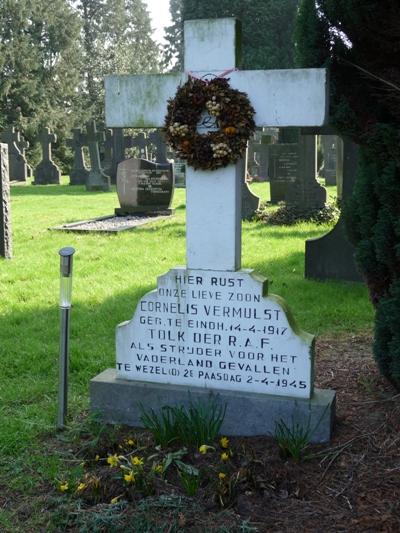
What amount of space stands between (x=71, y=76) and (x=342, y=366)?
156 feet

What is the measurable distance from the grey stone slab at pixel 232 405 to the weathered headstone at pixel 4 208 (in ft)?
19.0

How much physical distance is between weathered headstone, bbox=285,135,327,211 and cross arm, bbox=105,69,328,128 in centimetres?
1012

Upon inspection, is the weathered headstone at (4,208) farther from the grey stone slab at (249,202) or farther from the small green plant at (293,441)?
the small green plant at (293,441)

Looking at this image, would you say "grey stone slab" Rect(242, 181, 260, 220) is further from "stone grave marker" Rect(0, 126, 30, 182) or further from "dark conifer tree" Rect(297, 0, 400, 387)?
"stone grave marker" Rect(0, 126, 30, 182)

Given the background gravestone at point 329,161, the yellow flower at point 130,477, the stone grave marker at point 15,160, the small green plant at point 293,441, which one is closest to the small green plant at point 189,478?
the yellow flower at point 130,477

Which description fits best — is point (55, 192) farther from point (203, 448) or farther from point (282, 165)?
point (203, 448)

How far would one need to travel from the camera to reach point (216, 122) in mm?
3469

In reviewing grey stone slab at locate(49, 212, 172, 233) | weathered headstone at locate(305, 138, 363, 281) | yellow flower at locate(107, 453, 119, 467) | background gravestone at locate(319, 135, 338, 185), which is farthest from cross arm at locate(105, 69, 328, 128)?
background gravestone at locate(319, 135, 338, 185)

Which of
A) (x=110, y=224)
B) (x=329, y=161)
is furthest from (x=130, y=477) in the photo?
(x=329, y=161)

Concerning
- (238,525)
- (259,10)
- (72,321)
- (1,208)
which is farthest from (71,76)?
(238,525)

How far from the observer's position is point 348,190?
7.43 metres

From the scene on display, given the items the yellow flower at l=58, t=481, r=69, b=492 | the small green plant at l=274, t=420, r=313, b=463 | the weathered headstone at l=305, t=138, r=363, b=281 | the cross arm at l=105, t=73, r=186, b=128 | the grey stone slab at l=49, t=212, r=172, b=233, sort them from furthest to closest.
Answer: the grey stone slab at l=49, t=212, r=172, b=233, the weathered headstone at l=305, t=138, r=363, b=281, the cross arm at l=105, t=73, r=186, b=128, the small green plant at l=274, t=420, r=313, b=463, the yellow flower at l=58, t=481, r=69, b=492

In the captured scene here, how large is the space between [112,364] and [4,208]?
4.95 metres

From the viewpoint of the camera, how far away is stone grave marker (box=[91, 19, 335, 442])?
3.46 metres
